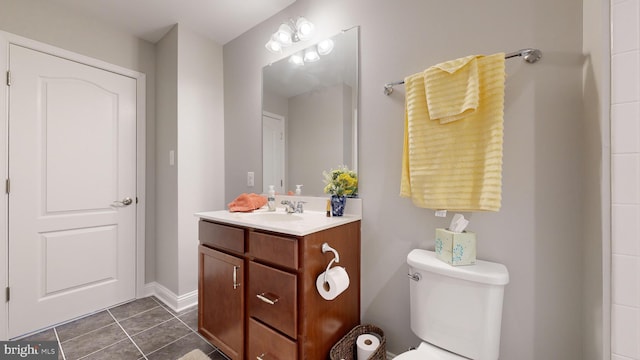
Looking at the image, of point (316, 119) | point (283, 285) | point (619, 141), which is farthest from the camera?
point (316, 119)

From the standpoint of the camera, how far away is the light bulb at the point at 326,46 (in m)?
1.63

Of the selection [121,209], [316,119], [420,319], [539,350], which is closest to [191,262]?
[121,209]

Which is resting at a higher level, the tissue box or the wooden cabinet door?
the tissue box

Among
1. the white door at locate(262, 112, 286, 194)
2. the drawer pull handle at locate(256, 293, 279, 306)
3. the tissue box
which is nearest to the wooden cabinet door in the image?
the drawer pull handle at locate(256, 293, 279, 306)

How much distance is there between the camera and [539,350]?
1021 millimetres

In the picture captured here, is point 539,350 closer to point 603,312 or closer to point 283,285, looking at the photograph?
point 603,312

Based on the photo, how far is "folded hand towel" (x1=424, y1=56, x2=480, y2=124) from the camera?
3.33 feet

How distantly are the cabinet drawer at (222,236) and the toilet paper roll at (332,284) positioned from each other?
0.47 meters

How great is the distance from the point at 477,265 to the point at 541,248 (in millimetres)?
259

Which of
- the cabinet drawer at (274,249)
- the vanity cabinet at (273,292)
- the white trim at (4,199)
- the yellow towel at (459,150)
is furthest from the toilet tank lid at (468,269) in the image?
the white trim at (4,199)

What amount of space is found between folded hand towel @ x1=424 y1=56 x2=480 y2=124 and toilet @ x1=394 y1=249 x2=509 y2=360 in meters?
0.65

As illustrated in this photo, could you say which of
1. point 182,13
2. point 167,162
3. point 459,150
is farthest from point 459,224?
point 182,13

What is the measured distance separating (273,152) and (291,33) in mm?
881

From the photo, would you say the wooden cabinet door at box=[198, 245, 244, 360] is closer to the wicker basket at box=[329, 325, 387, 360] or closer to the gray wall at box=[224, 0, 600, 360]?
the wicker basket at box=[329, 325, 387, 360]
